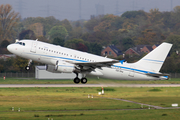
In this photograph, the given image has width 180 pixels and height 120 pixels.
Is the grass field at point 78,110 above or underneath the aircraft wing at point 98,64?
underneath

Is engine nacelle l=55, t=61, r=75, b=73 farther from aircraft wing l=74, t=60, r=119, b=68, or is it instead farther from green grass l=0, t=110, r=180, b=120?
green grass l=0, t=110, r=180, b=120

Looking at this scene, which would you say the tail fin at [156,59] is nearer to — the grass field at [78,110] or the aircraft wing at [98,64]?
the aircraft wing at [98,64]

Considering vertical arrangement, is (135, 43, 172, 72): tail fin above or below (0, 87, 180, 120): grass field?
above

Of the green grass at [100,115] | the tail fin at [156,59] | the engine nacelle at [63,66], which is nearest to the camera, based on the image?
the green grass at [100,115]

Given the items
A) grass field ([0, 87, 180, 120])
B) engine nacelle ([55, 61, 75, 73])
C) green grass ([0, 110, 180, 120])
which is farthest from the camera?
engine nacelle ([55, 61, 75, 73])

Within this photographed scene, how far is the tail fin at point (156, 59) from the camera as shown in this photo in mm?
51875

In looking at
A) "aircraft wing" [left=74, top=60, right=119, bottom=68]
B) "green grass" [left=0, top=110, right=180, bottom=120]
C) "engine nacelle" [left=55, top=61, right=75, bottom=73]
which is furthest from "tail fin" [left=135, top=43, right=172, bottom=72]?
"green grass" [left=0, top=110, right=180, bottom=120]

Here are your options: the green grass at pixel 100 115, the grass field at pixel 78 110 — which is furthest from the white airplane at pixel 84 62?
the green grass at pixel 100 115

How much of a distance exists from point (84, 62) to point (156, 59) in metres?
12.3

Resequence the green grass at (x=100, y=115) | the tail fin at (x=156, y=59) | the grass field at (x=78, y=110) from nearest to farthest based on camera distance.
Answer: the green grass at (x=100, y=115), the grass field at (x=78, y=110), the tail fin at (x=156, y=59)

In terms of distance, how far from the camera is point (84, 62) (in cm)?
4844

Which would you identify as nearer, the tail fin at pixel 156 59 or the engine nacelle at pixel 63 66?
the engine nacelle at pixel 63 66

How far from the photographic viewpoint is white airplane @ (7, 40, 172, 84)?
157 ft

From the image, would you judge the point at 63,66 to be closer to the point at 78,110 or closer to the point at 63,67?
the point at 63,67
